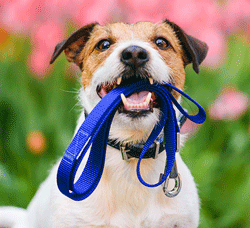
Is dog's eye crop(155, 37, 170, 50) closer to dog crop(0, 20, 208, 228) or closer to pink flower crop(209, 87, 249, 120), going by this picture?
dog crop(0, 20, 208, 228)

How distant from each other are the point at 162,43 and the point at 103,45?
1.09 ft

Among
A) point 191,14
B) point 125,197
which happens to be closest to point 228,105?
point 191,14

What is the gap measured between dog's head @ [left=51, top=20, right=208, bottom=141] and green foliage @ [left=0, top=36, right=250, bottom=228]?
1.99 feet

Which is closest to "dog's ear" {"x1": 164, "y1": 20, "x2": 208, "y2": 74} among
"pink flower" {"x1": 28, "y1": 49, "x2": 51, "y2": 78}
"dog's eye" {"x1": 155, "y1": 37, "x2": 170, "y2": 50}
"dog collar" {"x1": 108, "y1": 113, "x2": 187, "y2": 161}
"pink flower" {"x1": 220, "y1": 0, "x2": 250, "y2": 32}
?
"dog's eye" {"x1": 155, "y1": 37, "x2": 170, "y2": 50}

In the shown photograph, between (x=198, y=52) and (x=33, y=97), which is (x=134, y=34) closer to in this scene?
(x=198, y=52)

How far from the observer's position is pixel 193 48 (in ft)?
6.10

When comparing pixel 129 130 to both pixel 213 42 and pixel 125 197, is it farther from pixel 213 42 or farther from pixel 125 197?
pixel 213 42

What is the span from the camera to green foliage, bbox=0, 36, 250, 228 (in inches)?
102

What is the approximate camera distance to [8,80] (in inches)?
125

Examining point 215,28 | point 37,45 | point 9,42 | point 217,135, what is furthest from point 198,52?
point 9,42

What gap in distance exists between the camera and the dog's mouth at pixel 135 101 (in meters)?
1.45

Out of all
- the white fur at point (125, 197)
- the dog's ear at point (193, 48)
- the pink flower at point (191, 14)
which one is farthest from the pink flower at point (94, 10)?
the white fur at point (125, 197)

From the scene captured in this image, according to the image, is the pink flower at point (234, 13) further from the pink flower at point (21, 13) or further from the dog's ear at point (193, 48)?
the pink flower at point (21, 13)

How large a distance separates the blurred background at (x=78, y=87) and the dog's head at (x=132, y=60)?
0.61 m
